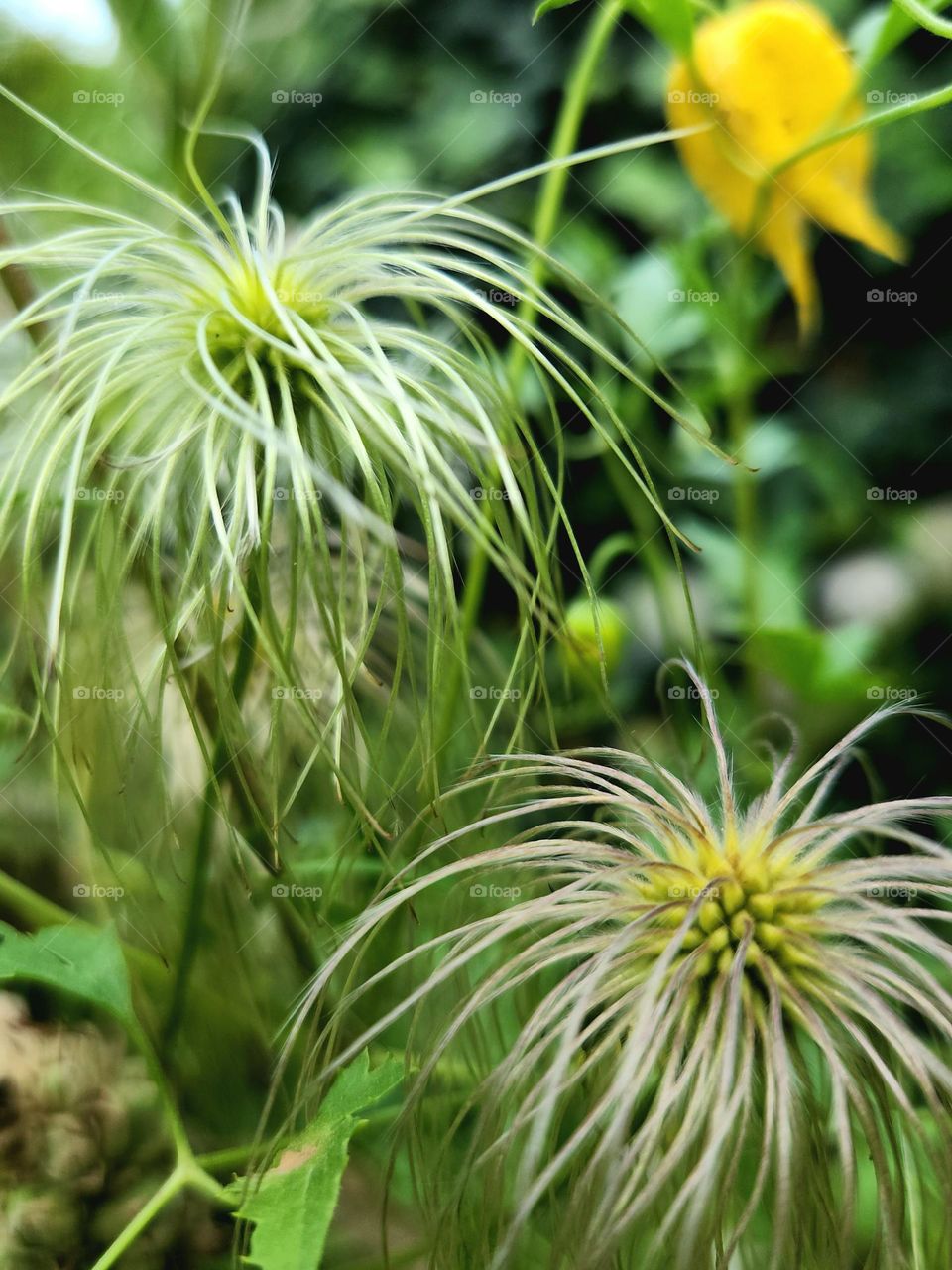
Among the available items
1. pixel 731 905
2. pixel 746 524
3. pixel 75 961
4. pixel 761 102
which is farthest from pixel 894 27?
pixel 75 961

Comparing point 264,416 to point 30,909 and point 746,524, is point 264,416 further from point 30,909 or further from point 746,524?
point 746,524

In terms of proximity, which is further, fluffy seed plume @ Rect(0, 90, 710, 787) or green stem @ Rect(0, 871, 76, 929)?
green stem @ Rect(0, 871, 76, 929)

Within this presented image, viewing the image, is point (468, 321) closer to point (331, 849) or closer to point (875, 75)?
point (331, 849)

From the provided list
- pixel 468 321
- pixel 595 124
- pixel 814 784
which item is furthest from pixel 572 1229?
pixel 595 124

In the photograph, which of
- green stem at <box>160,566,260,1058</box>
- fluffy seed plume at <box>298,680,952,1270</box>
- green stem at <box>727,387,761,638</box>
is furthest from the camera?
green stem at <box>727,387,761,638</box>

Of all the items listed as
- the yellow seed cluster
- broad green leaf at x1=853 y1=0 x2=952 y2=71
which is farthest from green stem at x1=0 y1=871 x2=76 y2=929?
broad green leaf at x1=853 y1=0 x2=952 y2=71

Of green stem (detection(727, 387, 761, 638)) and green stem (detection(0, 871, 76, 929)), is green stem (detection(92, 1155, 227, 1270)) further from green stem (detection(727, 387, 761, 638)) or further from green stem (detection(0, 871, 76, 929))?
green stem (detection(727, 387, 761, 638))

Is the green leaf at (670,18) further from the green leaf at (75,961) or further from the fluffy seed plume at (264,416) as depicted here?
the green leaf at (75,961)

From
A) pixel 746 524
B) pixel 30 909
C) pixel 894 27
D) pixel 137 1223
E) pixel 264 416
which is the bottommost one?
pixel 137 1223
